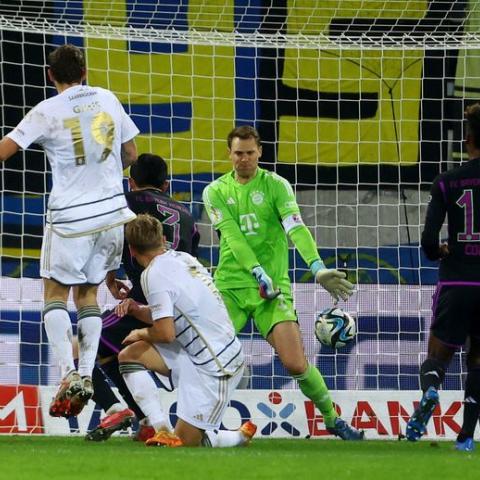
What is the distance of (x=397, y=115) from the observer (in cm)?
1291

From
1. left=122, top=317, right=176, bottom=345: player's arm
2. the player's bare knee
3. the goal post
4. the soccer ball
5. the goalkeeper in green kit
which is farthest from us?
the goal post

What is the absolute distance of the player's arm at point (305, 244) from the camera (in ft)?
28.2

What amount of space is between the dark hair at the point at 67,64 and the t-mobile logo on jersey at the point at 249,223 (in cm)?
169

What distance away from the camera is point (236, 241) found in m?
9.00

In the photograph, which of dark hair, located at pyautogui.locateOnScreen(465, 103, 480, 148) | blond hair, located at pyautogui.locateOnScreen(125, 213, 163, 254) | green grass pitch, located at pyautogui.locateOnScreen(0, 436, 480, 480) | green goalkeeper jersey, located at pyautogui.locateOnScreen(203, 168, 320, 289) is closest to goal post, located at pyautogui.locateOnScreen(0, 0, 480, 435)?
green goalkeeper jersey, located at pyautogui.locateOnScreen(203, 168, 320, 289)

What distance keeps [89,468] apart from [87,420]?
3.91 meters

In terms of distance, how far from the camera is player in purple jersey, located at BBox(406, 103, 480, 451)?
25.5 feet

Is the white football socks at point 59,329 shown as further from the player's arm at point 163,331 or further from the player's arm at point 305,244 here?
the player's arm at point 305,244

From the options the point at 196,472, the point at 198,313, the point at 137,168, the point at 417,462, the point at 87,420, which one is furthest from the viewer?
the point at 87,420

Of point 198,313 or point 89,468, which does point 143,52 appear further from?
point 89,468

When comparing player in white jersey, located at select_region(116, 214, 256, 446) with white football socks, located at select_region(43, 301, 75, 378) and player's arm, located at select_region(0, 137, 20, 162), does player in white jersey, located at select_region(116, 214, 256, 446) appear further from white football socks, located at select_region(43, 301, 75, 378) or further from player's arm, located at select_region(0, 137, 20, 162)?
player's arm, located at select_region(0, 137, 20, 162)

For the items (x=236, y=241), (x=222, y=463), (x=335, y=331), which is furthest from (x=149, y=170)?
(x=222, y=463)

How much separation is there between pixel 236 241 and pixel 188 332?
1452mm

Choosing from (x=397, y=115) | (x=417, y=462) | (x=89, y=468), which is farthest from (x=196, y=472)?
(x=397, y=115)
